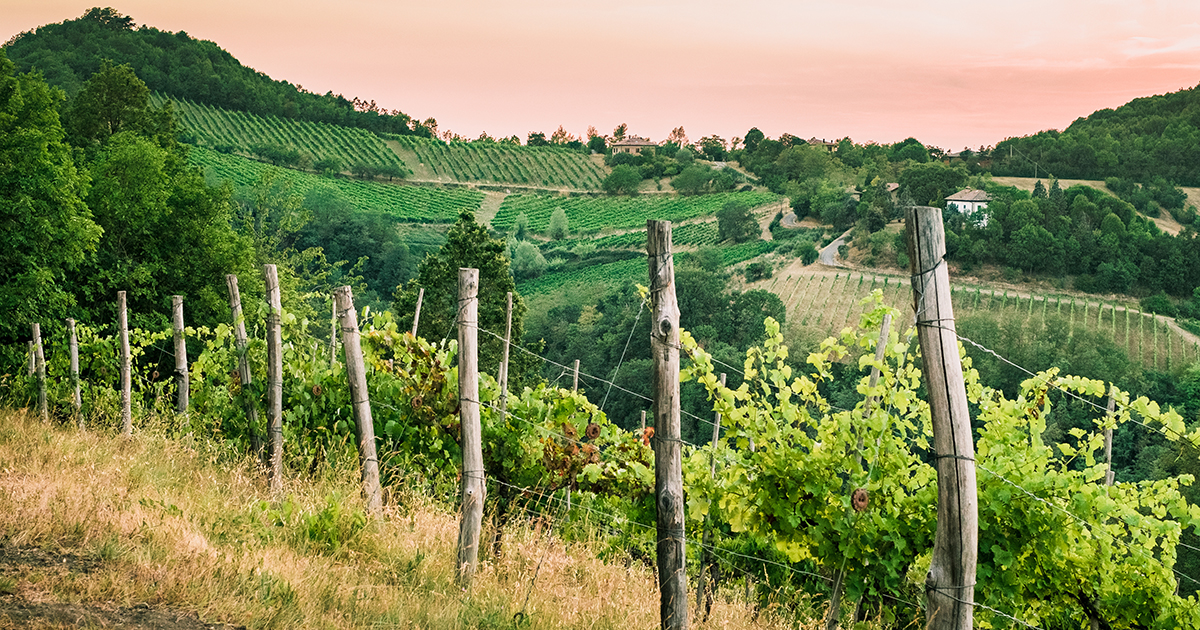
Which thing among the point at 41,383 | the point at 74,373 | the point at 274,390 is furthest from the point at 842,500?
the point at 41,383

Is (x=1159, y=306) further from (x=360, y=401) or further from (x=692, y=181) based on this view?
(x=360, y=401)

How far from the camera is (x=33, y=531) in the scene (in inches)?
150

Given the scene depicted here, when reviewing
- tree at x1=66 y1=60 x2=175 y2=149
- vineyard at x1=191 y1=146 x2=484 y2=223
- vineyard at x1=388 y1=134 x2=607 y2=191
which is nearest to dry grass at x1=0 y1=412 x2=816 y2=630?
tree at x1=66 y1=60 x2=175 y2=149

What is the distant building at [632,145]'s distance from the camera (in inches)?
4792

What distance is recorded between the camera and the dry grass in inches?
132

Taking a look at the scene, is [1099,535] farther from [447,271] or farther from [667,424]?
[447,271]

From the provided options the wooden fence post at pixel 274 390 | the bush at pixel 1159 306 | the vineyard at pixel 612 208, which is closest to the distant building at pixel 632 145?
the vineyard at pixel 612 208

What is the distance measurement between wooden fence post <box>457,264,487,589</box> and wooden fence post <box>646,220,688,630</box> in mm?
1125

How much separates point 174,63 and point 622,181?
163 feet

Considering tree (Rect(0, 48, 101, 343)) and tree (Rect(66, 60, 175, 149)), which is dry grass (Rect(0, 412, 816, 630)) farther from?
tree (Rect(66, 60, 175, 149))

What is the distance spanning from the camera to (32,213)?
13.8 m

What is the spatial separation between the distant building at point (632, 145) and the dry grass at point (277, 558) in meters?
118

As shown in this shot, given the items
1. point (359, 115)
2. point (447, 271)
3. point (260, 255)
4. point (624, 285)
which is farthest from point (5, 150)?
point (359, 115)

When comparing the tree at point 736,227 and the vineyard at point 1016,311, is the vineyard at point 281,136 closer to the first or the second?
the tree at point 736,227
